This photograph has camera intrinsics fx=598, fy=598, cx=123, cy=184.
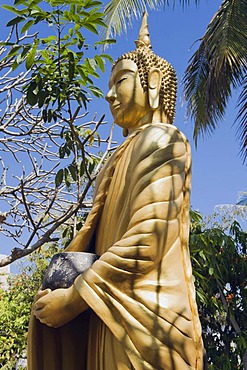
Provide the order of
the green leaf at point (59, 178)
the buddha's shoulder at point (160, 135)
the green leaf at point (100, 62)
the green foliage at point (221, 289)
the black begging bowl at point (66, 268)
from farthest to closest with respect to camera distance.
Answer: the green foliage at point (221, 289) → the green leaf at point (59, 178) → the green leaf at point (100, 62) → the buddha's shoulder at point (160, 135) → the black begging bowl at point (66, 268)

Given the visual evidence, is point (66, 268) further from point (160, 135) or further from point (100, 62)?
point (100, 62)

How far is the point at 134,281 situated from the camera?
2492mm

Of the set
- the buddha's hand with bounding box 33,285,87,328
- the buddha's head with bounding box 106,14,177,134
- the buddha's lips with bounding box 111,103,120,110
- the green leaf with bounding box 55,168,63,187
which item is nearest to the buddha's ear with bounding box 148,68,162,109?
the buddha's head with bounding box 106,14,177,134

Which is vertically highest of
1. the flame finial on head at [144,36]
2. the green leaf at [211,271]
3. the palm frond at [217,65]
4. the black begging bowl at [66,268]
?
the palm frond at [217,65]

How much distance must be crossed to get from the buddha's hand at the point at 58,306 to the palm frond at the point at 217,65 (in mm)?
6387

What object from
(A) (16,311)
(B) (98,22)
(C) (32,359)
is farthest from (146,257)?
(A) (16,311)

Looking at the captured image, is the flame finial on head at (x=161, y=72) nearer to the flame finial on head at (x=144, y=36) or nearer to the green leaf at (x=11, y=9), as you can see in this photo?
the flame finial on head at (x=144, y=36)

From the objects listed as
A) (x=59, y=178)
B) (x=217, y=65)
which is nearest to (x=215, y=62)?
(x=217, y=65)

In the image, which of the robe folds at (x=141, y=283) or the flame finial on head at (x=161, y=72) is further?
the flame finial on head at (x=161, y=72)

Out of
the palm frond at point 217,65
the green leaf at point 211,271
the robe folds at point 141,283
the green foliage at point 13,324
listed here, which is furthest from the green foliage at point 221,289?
the robe folds at point 141,283

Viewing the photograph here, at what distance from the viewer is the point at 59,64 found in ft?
13.6

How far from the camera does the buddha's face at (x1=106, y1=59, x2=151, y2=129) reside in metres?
3.06

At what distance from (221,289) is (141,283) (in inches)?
245

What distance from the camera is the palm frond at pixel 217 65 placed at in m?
8.45
